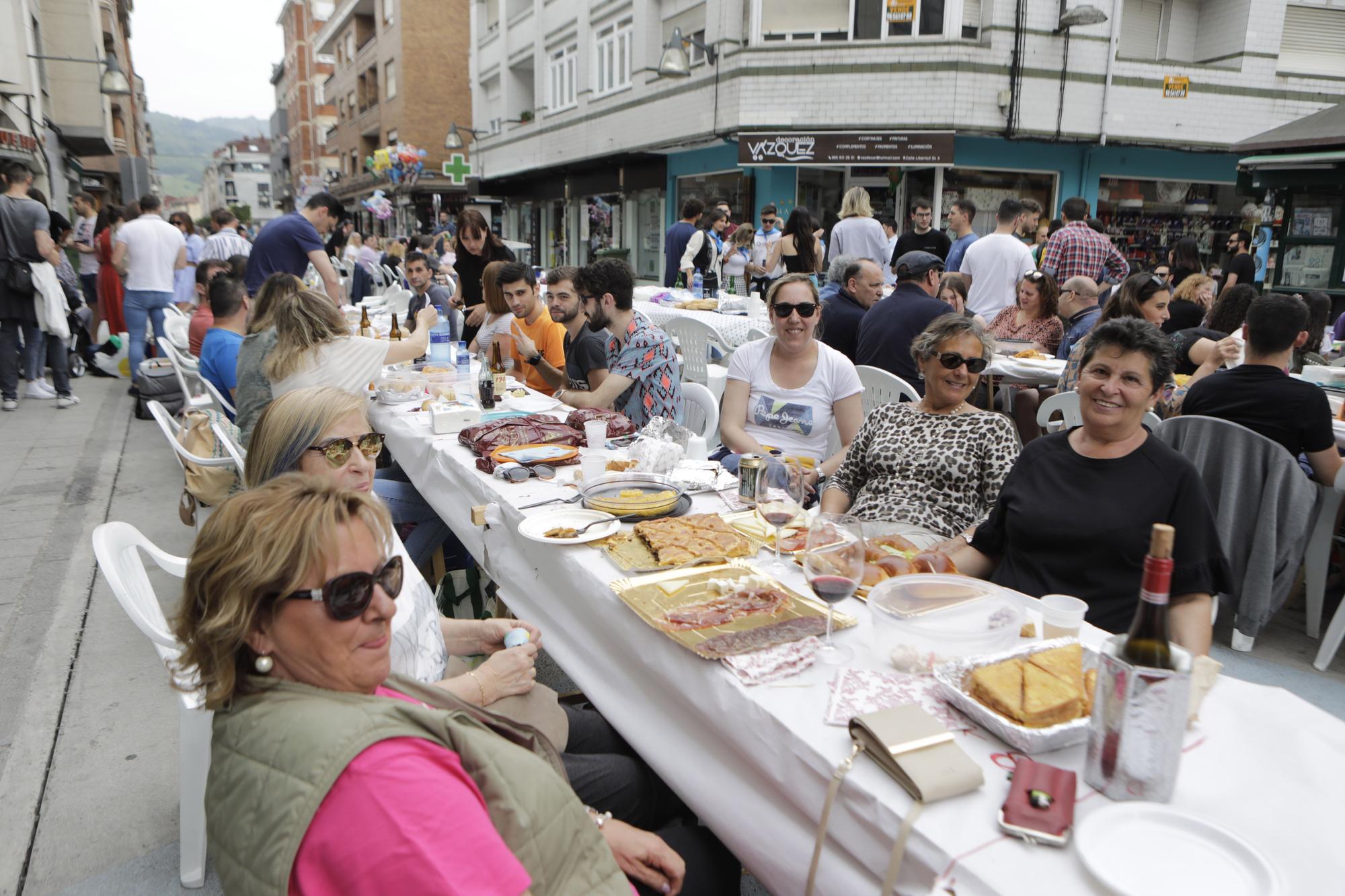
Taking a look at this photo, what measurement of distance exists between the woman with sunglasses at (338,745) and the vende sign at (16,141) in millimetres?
15298

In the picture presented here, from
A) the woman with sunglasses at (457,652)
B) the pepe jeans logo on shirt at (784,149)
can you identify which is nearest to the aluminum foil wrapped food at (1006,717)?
the woman with sunglasses at (457,652)

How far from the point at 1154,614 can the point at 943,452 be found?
6.11ft

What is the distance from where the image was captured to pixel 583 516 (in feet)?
8.80

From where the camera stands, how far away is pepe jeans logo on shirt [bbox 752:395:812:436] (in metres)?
4.02

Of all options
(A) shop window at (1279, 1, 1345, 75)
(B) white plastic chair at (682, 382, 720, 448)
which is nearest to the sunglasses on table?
(B) white plastic chair at (682, 382, 720, 448)

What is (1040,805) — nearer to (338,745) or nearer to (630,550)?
(338,745)

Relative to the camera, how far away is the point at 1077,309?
6.34 metres

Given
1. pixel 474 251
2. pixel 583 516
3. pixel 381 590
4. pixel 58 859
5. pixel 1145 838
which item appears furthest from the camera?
pixel 474 251

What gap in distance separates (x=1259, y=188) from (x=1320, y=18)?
25.7ft

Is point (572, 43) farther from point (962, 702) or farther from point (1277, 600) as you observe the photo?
point (962, 702)

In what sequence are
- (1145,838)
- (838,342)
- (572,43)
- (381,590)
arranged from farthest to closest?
(572,43)
(838,342)
(381,590)
(1145,838)

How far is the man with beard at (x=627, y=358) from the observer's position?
14.7 feet

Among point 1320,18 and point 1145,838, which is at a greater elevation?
point 1320,18

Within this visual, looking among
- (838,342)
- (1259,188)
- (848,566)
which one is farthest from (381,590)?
(1259,188)
